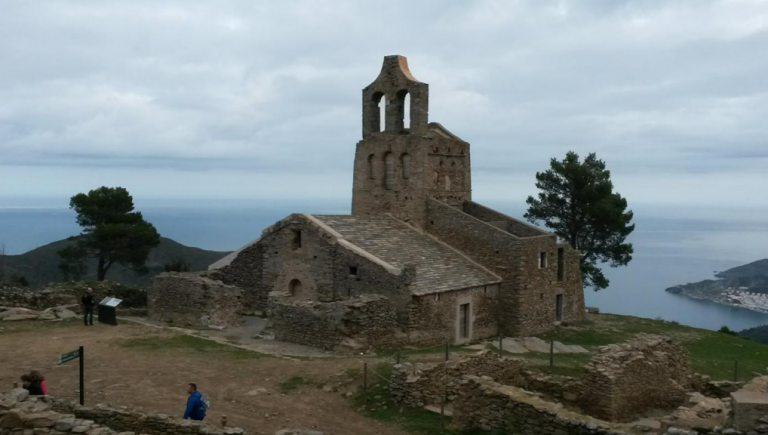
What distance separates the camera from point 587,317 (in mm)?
28844

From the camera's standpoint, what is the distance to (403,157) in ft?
84.4

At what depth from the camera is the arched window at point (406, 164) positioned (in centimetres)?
2550

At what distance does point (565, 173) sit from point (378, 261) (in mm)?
19439

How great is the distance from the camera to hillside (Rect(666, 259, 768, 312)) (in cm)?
5600

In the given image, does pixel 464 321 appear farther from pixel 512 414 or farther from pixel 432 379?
pixel 512 414

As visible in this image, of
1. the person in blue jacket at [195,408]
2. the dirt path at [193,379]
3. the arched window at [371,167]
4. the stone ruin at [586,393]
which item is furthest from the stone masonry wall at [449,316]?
the person in blue jacket at [195,408]

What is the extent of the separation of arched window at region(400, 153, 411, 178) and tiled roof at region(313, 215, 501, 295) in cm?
215

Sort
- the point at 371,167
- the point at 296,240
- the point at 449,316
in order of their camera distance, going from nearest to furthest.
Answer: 1. the point at 449,316
2. the point at 296,240
3. the point at 371,167

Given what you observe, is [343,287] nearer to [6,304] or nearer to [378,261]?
[378,261]

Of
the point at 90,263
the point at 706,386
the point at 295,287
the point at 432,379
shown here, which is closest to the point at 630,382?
the point at 706,386

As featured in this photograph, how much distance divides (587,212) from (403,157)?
14.6 metres

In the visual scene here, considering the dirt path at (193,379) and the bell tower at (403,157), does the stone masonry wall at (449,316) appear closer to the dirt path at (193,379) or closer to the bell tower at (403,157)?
the dirt path at (193,379)

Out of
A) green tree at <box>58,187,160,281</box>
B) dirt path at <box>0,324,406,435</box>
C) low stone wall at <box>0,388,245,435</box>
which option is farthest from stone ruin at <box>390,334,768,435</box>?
green tree at <box>58,187,160,281</box>

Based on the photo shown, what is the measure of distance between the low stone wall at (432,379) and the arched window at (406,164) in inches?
493
